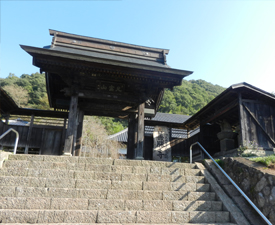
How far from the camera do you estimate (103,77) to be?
8.22 m

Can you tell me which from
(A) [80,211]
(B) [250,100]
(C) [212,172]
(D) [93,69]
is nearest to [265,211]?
(C) [212,172]

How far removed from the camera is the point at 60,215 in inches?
144

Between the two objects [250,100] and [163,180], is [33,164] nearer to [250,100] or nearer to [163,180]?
[163,180]

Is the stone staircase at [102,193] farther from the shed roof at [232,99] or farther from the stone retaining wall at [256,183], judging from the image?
the shed roof at [232,99]

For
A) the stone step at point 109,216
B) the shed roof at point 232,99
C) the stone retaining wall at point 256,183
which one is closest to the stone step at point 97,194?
the stone step at point 109,216

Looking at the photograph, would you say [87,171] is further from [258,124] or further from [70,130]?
[258,124]

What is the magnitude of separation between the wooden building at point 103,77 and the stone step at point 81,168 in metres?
1.99

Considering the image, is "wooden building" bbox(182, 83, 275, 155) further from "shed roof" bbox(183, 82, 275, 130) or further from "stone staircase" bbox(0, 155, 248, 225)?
"stone staircase" bbox(0, 155, 248, 225)

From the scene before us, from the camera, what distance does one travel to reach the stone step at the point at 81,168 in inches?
191

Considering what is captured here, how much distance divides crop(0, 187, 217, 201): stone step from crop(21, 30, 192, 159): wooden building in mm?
2917

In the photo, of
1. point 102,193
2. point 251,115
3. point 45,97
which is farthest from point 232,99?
point 45,97

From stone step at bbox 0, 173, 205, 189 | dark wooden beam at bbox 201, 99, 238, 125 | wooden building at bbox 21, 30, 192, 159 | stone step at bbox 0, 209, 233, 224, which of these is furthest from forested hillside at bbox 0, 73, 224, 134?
stone step at bbox 0, 209, 233, 224

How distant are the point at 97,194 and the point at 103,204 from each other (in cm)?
28

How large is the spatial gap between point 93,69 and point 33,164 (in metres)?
3.77
